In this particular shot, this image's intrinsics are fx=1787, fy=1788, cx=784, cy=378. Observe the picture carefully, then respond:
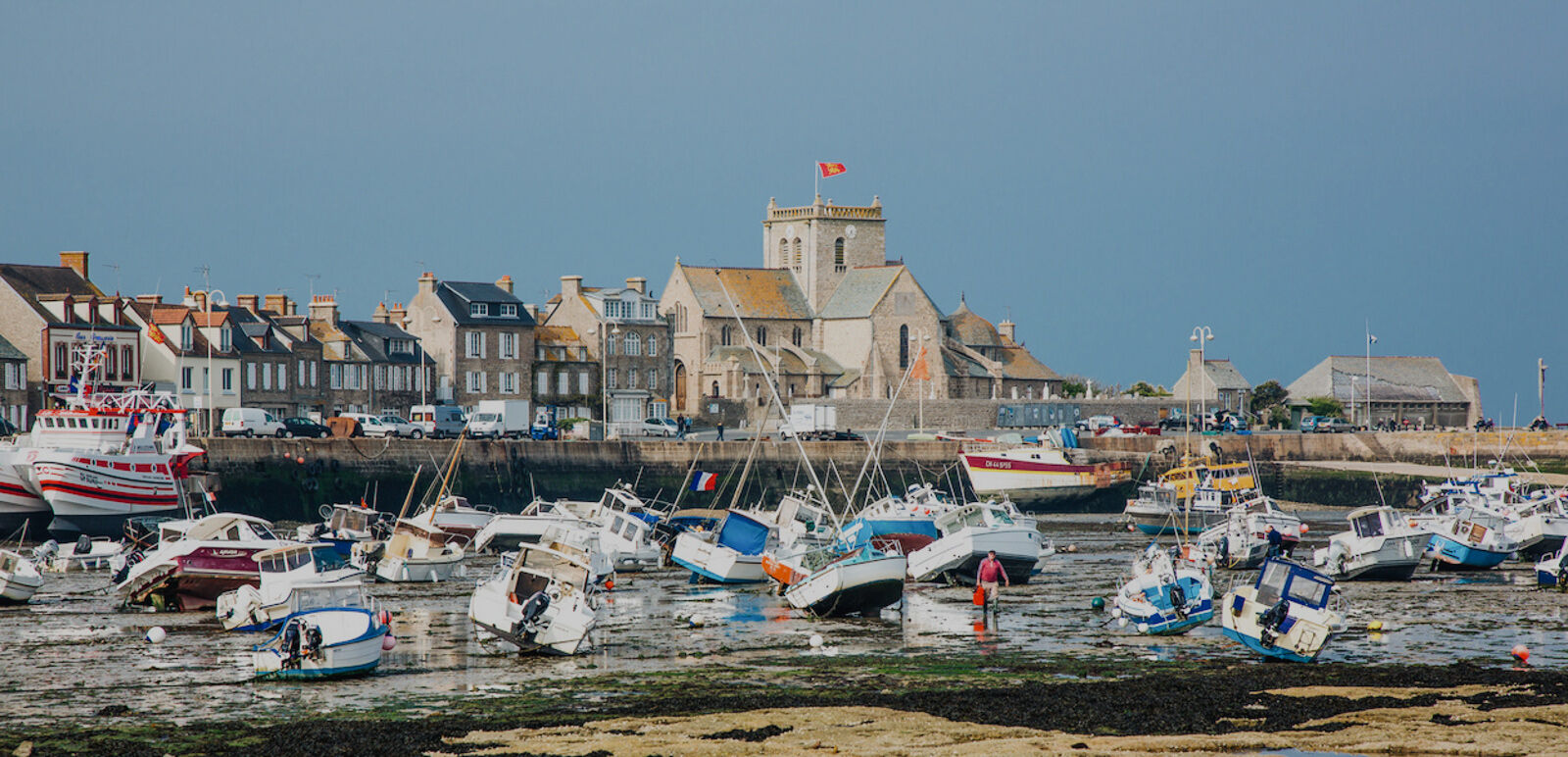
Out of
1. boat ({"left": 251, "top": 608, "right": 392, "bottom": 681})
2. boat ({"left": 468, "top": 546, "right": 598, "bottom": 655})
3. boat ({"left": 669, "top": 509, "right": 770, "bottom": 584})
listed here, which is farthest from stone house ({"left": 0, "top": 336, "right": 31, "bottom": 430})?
boat ({"left": 251, "top": 608, "right": 392, "bottom": 681})

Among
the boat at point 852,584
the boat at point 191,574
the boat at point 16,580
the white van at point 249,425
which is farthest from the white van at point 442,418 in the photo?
the boat at point 852,584

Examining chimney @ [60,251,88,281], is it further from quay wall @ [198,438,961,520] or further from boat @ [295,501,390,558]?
boat @ [295,501,390,558]

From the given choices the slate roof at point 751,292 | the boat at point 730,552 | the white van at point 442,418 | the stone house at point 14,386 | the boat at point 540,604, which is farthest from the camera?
the slate roof at point 751,292

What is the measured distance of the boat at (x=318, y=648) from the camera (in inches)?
952

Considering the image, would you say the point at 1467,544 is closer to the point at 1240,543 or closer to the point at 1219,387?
the point at 1240,543

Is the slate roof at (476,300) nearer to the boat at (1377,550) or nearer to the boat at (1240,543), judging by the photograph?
the boat at (1240,543)

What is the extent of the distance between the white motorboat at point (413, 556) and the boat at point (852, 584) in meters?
10.4

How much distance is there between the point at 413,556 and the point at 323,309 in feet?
155

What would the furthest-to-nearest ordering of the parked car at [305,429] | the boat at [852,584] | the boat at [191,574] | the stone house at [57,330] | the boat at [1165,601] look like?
the stone house at [57,330]
the parked car at [305,429]
the boat at [191,574]
the boat at [852,584]
the boat at [1165,601]

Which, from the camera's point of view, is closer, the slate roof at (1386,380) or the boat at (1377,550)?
the boat at (1377,550)

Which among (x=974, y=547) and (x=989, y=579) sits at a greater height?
(x=974, y=547)

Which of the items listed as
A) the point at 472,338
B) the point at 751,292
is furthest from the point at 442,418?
the point at 751,292

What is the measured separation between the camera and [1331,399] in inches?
4200

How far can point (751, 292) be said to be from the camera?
344 ft
